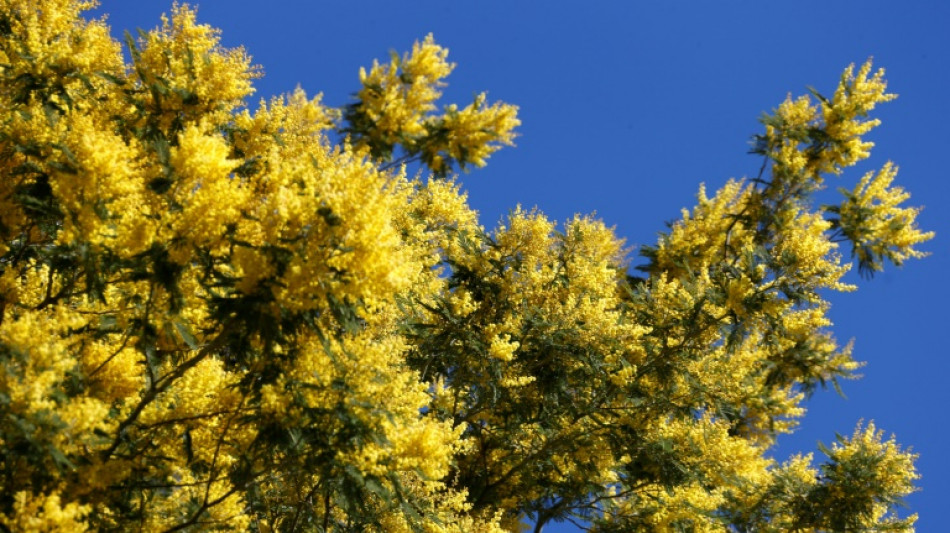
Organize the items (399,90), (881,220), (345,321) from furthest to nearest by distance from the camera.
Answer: (881,220), (399,90), (345,321)

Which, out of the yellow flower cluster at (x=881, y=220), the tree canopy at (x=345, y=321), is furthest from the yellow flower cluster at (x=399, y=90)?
the yellow flower cluster at (x=881, y=220)

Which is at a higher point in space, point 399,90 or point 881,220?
point 881,220

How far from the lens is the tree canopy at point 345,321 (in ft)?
22.3

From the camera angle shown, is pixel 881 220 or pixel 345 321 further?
pixel 881 220

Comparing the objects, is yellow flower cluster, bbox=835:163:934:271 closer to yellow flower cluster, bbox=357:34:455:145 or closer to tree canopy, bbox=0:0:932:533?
tree canopy, bbox=0:0:932:533

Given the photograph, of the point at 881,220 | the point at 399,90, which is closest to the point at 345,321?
the point at 399,90

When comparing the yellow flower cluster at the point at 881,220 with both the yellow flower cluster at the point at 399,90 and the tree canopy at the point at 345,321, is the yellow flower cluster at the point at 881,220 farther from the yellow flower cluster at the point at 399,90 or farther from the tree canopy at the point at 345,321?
the yellow flower cluster at the point at 399,90

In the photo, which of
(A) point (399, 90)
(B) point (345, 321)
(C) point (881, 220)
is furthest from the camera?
(C) point (881, 220)

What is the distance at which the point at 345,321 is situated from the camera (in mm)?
6711

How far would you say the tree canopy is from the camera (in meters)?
6.80

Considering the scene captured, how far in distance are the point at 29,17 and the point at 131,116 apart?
91.0 inches

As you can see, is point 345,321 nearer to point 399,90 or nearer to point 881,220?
point 399,90

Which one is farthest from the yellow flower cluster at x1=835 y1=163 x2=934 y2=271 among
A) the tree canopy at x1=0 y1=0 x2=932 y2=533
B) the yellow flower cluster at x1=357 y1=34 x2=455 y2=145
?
the yellow flower cluster at x1=357 y1=34 x2=455 y2=145

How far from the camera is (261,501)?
9.84m
